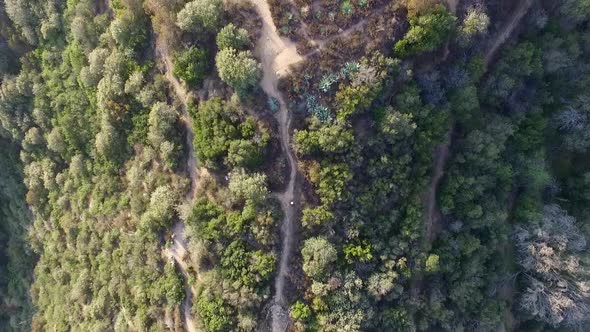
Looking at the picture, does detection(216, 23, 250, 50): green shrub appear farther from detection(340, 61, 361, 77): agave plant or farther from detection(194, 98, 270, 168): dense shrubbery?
detection(340, 61, 361, 77): agave plant

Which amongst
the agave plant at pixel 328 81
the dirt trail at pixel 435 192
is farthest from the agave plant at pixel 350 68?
the dirt trail at pixel 435 192

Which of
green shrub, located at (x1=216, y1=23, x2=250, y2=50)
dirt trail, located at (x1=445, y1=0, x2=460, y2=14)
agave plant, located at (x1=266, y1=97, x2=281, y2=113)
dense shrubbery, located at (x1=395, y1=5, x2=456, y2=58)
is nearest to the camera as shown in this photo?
dense shrubbery, located at (x1=395, y1=5, x2=456, y2=58)

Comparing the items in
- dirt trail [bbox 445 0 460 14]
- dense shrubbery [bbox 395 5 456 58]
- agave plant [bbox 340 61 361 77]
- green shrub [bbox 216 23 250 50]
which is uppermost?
green shrub [bbox 216 23 250 50]

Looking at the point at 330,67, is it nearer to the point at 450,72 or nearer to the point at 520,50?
the point at 450,72

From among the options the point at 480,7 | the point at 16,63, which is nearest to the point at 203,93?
the point at 480,7

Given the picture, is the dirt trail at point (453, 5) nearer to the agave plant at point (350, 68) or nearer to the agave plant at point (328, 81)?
the agave plant at point (350, 68)

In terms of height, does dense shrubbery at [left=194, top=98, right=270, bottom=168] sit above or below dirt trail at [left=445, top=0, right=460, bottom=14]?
below

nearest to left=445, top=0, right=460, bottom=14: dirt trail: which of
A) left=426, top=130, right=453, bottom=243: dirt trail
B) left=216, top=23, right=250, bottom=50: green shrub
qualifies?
left=426, top=130, right=453, bottom=243: dirt trail
